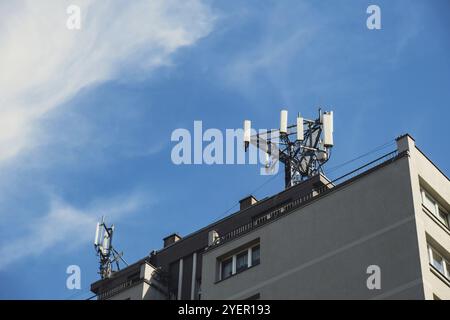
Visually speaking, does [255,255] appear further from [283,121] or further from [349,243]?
[283,121]

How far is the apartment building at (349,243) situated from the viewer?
44594 mm

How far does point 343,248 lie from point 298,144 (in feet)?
59.1

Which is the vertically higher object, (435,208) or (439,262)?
(435,208)

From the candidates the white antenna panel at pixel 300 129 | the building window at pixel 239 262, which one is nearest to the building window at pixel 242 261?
the building window at pixel 239 262

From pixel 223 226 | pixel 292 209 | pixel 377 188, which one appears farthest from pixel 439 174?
pixel 223 226

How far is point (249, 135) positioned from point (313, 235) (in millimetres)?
16139

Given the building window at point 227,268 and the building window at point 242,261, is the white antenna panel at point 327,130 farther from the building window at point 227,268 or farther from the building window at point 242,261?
the building window at point 227,268

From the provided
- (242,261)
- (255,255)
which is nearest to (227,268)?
(242,261)

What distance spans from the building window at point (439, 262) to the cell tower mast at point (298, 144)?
1539 centimetres

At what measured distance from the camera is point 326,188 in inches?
2140

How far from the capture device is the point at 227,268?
5284cm

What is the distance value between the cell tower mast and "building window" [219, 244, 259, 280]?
11107mm
